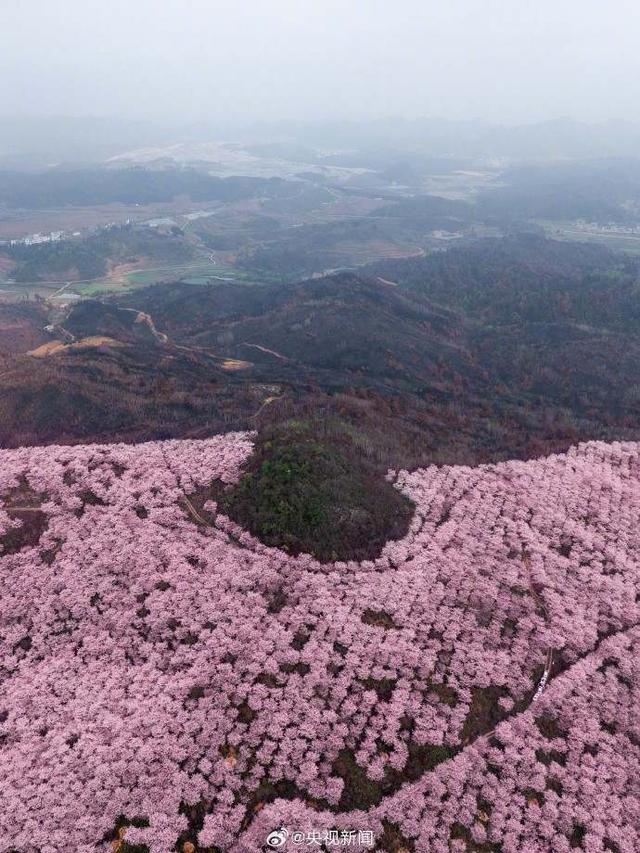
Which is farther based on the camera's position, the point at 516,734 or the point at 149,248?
the point at 149,248

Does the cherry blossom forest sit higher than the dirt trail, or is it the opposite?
the cherry blossom forest

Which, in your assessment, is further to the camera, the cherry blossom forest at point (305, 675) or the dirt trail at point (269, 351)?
the dirt trail at point (269, 351)

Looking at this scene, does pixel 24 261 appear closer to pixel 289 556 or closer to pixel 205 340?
pixel 205 340

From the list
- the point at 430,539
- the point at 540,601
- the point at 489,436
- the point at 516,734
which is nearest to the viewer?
the point at 516,734

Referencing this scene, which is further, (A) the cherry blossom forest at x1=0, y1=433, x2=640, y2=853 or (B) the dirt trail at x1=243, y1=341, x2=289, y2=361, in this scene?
(B) the dirt trail at x1=243, y1=341, x2=289, y2=361

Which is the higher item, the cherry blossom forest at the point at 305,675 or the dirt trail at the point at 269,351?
the cherry blossom forest at the point at 305,675

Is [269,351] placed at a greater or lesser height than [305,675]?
lesser

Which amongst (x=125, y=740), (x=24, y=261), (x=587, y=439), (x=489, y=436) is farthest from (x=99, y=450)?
(x=24, y=261)

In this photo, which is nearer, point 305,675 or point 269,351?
point 305,675
